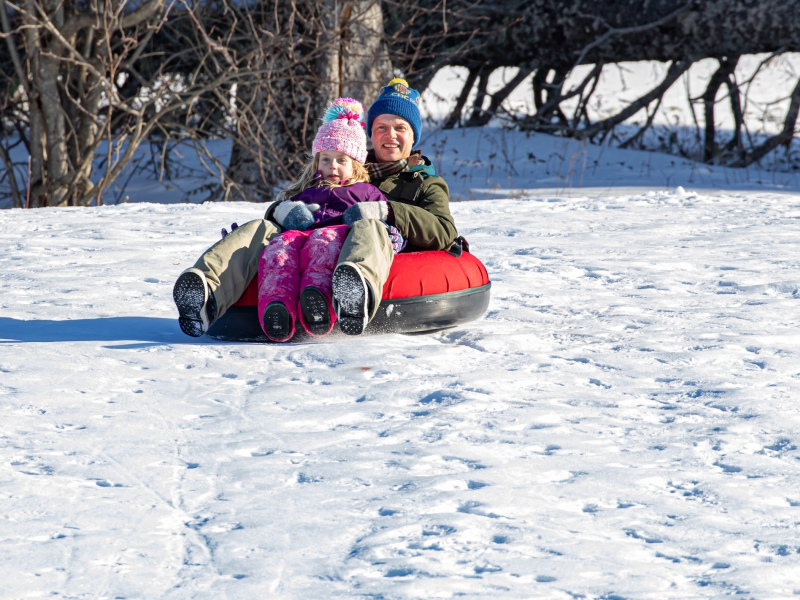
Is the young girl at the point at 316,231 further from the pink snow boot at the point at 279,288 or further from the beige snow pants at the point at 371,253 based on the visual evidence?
the beige snow pants at the point at 371,253

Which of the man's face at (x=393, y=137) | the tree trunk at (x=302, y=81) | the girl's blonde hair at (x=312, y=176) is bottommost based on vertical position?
the girl's blonde hair at (x=312, y=176)

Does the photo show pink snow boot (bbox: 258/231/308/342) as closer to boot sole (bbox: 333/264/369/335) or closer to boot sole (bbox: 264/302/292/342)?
boot sole (bbox: 264/302/292/342)

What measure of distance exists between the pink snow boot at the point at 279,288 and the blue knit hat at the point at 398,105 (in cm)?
81

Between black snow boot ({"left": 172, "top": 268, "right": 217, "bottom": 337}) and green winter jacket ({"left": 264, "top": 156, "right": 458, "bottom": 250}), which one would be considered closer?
black snow boot ({"left": 172, "top": 268, "right": 217, "bottom": 337})

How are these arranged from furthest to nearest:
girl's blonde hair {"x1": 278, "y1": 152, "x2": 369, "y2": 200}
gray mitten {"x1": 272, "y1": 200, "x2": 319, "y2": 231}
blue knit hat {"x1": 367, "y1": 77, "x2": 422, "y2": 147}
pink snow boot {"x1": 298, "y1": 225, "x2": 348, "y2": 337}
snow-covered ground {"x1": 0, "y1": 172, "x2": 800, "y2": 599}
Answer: blue knit hat {"x1": 367, "y1": 77, "x2": 422, "y2": 147}, girl's blonde hair {"x1": 278, "y1": 152, "x2": 369, "y2": 200}, gray mitten {"x1": 272, "y1": 200, "x2": 319, "y2": 231}, pink snow boot {"x1": 298, "y1": 225, "x2": 348, "y2": 337}, snow-covered ground {"x1": 0, "y1": 172, "x2": 800, "y2": 599}

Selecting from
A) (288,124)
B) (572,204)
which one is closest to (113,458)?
(572,204)

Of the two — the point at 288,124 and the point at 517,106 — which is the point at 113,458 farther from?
the point at 517,106

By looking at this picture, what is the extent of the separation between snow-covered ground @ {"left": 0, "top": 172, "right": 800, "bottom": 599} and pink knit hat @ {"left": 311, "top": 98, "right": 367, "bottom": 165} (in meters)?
0.77

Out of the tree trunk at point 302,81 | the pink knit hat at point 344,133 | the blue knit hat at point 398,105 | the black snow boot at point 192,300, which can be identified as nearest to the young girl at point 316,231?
the pink knit hat at point 344,133

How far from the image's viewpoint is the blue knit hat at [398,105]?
13.7 feet

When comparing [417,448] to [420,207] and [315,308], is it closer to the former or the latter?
[315,308]

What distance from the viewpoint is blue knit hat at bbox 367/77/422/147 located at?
418 cm

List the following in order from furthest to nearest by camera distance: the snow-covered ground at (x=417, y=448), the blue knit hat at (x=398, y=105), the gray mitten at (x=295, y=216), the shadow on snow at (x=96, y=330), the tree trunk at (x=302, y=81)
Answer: the tree trunk at (x=302, y=81), the blue knit hat at (x=398, y=105), the gray mitten at (x=295, y=216), the shadow on snow at (x=96, y=330), the snow-covered ground at (x=417, y=448)

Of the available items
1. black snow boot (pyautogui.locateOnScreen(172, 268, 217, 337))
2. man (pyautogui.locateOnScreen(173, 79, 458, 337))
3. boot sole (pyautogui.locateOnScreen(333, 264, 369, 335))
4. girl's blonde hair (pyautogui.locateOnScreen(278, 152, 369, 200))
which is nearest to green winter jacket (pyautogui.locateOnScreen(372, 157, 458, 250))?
man (pyautogui.locateOnScreen(173, 79, 458, 337))
